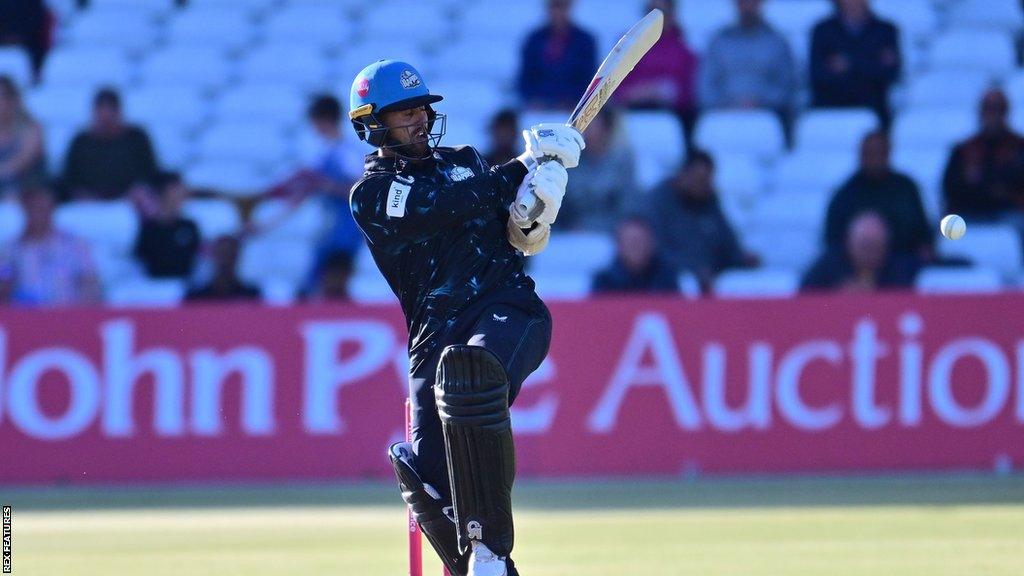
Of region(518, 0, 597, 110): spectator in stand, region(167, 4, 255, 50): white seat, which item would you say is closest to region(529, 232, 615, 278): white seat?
region(518, 0, 597, 110): spectator in stand

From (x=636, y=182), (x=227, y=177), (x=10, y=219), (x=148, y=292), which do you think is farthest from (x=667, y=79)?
(x=10, y=219)

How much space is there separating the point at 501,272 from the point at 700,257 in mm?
5042

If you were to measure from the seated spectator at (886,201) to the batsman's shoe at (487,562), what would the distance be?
17.9ft

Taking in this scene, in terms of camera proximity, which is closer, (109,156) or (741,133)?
(109,156)

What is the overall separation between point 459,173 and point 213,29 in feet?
27.1

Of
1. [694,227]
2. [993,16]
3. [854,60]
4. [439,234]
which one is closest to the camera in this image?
[439,234]

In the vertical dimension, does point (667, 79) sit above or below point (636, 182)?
above

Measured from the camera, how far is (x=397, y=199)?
5.25 metres

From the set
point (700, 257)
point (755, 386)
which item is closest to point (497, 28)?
point (700, 257)

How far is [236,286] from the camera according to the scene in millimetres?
10172

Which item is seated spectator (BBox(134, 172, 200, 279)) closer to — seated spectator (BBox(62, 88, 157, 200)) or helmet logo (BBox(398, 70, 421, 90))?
seated spectator (BBox(62, 88, 157, 200))

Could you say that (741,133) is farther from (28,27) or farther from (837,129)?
(28,27)

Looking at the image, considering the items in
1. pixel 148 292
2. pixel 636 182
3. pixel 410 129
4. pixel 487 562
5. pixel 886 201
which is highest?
pixel 410 129

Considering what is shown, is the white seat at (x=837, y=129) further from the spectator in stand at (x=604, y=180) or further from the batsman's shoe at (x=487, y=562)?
the batsman's shoe at (x=487, y=562)
